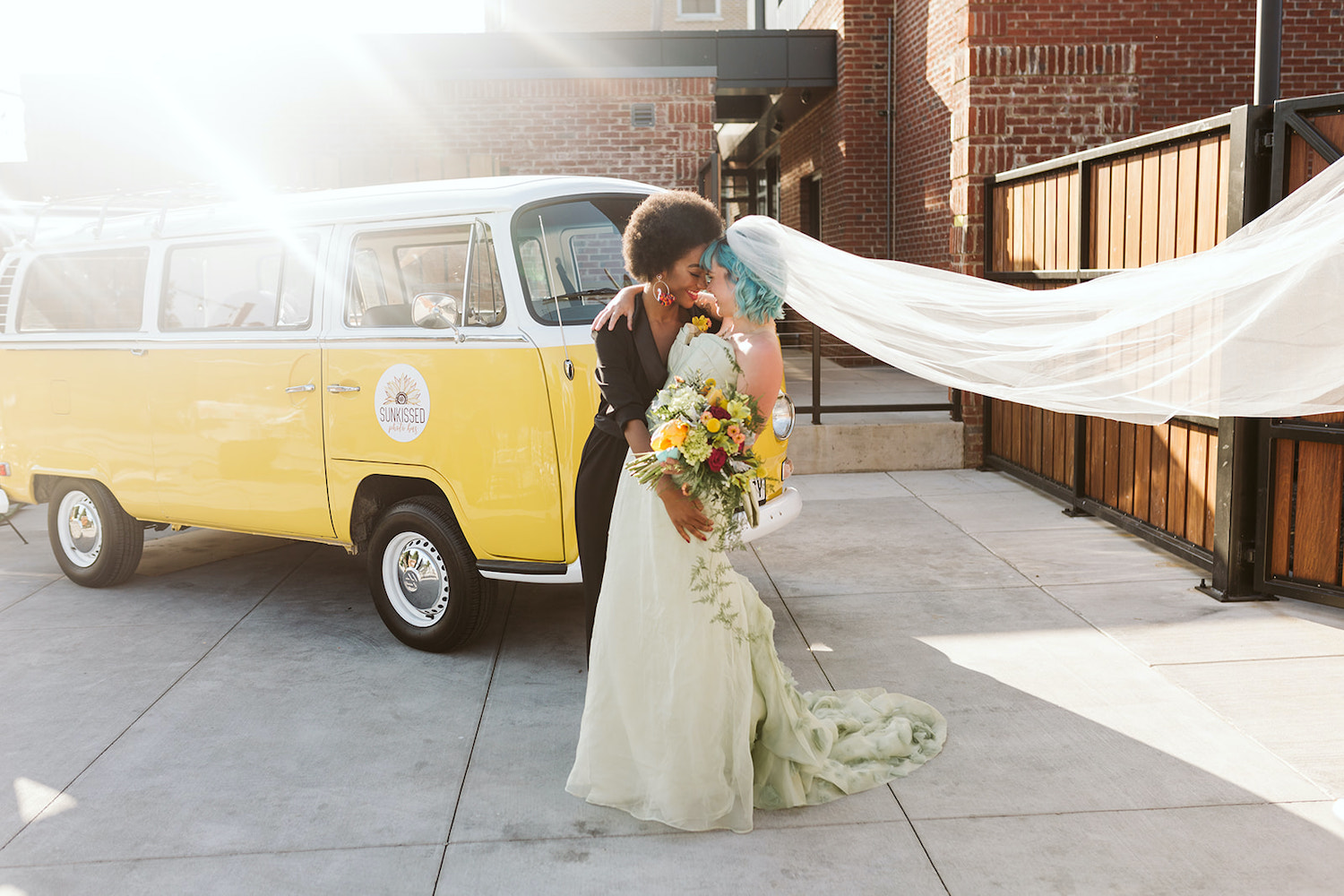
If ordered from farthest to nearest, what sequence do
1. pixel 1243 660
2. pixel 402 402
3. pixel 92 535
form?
pixel 92 535
pixel 402 402
pixel 1243 660

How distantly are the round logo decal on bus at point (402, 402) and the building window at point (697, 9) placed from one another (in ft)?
78.2

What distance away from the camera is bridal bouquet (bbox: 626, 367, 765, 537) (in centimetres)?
367

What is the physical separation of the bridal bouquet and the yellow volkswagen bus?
4.83 ft

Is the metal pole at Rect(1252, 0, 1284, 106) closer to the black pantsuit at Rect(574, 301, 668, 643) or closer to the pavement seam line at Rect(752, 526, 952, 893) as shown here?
the pavement seam line at Rect(752, 526, 952, 893)

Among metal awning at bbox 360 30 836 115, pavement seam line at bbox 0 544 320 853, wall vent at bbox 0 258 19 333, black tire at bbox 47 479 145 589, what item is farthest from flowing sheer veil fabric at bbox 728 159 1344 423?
metal awning at bbox 360 30 836 115

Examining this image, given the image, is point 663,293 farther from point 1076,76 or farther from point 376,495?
point 1076,76

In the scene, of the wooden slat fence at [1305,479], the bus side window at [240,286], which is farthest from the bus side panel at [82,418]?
the wooden slat fence at [1305,479]

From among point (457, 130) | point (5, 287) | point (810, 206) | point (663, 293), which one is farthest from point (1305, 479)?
point (810, 206)

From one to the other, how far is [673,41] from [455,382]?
9398mm

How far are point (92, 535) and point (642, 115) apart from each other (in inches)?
330

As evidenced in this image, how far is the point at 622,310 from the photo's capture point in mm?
4012

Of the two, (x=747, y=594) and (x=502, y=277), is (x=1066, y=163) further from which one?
(x=747, y=594)

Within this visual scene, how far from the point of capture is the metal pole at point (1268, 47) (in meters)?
6.57

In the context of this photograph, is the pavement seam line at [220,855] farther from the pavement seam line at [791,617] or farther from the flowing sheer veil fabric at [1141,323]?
the flowing sheer veil fabric at [1141,323]
